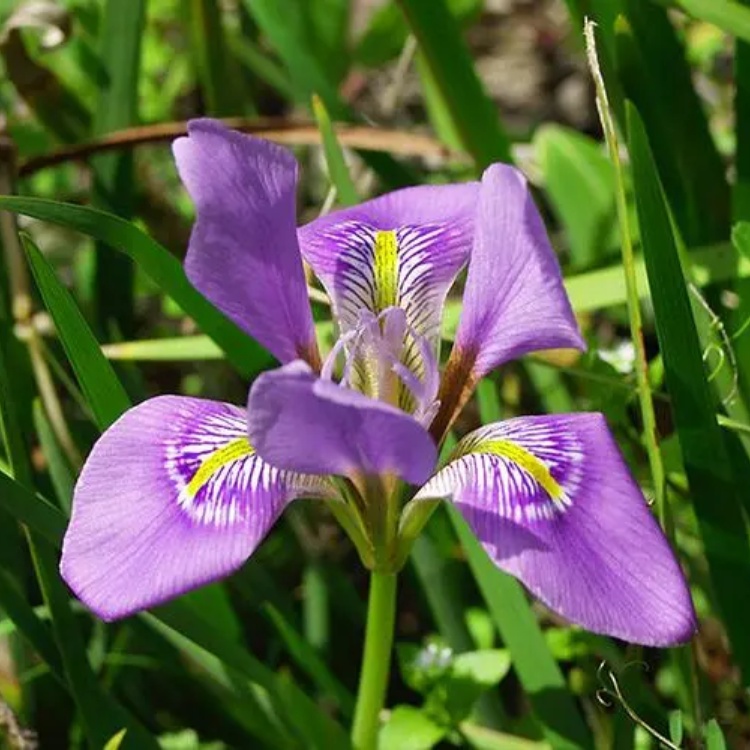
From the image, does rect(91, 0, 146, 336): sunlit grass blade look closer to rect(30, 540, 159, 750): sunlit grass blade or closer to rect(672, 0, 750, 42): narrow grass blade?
rect(30, 540, 159, 750): sunlit grass blade

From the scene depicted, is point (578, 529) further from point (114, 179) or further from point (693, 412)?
point (114, 179)

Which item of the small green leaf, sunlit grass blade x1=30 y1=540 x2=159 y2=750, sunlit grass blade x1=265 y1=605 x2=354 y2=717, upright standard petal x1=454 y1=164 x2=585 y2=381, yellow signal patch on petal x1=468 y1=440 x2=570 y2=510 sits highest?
upright standard petal x1=454 y1=164 x2=585 y2=381

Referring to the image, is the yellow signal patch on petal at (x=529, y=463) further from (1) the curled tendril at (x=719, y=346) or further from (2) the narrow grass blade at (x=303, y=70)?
(2) the narrow grass blade at (x=303, y=70)

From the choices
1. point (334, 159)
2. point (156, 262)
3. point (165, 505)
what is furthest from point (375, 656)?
point (334, 159)

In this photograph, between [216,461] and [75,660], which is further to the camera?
[75,660]

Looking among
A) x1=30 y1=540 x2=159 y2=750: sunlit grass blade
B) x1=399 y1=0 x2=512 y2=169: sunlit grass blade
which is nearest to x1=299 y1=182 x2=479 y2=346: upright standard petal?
x1=30 y1=540 x2=159 y2=750: sunlit grass blade

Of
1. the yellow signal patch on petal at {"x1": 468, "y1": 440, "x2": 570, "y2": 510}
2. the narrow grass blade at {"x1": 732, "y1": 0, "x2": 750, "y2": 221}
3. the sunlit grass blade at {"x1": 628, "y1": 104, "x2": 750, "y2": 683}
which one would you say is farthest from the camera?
the narrow grass blade at {"x1": 732, "y1": 0, "x2": 750, "y2": 221}

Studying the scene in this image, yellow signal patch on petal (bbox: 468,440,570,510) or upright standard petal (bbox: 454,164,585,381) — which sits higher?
upright standard petal (bbox: 454,164,585,381)
